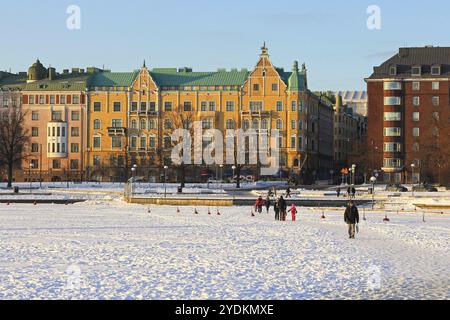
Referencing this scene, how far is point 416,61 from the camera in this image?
436 feet

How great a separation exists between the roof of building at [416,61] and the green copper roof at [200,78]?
71.9ft

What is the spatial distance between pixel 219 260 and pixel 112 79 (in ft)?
374

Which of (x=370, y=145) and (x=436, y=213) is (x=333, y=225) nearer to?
(x=436, y=213)

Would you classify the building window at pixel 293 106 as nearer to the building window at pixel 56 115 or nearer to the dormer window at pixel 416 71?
the dormer window at pixel 416 71

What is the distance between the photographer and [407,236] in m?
39.2

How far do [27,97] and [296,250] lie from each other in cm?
11402

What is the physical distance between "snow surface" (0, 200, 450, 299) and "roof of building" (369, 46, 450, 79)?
86.5 metres

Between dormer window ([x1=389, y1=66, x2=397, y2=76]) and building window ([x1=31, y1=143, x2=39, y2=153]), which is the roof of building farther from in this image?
building window ([x1=31, y1=143, x2=39, y2=153])

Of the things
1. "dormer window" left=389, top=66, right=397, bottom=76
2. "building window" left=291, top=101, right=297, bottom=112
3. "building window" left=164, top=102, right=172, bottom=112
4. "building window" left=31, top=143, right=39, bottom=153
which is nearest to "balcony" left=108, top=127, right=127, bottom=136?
"building window" left=164, top=102, right=172, bottom=112

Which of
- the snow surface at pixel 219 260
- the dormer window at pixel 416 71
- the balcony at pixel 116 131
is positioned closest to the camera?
the snow surface at pixel 219 260

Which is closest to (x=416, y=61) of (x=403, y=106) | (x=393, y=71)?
(x=393, y=71)

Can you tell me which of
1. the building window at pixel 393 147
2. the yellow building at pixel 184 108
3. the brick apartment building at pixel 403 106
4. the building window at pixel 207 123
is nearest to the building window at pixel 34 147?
the yellow building at pixel 184 108

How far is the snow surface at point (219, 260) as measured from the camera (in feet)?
72.1
